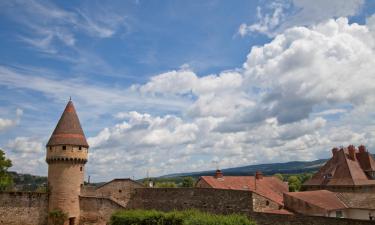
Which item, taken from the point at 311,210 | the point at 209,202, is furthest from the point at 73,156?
the point at 311,210

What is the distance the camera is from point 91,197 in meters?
32.8

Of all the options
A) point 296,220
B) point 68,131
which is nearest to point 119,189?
point 68,131

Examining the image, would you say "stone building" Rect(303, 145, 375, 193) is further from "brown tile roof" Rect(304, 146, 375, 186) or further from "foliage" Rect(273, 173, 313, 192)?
"foliage" Rect(273, 173, 313, 192)

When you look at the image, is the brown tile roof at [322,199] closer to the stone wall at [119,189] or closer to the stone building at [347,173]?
the stone building at [347,173]

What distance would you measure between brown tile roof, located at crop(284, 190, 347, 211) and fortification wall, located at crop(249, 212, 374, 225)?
284 inches

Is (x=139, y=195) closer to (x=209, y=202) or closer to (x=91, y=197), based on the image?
(x=91, y=197)

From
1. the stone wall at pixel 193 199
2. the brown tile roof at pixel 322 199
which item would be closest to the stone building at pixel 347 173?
the brown tile roof at pixel 322 199

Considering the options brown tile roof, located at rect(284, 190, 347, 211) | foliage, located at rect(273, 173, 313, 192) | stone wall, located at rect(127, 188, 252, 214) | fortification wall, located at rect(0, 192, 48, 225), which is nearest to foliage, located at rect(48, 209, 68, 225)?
fortification wall, located at rect(0, 192, 48, 225)

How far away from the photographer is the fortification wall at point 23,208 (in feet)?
104

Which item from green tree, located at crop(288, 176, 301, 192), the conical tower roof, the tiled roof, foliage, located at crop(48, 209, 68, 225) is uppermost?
the conical tower roof

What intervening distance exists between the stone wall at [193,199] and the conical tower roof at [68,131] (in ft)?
23.4

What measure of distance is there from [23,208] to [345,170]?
1339 inches

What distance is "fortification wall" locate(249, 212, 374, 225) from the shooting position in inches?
786

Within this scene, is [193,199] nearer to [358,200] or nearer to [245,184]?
[358,200]
